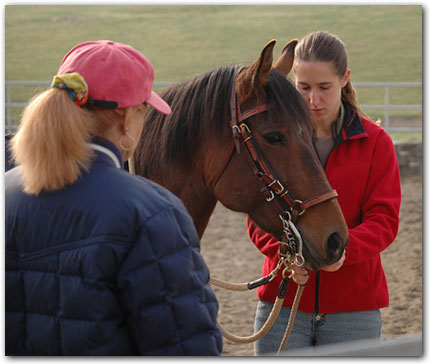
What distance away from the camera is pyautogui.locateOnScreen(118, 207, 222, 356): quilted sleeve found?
1344mm

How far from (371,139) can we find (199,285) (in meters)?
1.37

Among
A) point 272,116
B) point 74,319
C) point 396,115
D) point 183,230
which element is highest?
point 272,116

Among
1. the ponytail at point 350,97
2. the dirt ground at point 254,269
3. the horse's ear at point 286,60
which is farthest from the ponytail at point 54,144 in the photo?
the dirt ground at point 254,269

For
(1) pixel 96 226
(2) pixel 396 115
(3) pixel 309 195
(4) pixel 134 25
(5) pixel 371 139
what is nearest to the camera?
(1) pixel 96 226

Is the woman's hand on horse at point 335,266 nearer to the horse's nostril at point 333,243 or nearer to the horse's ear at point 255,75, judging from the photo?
the horse's nostril at point 333,243

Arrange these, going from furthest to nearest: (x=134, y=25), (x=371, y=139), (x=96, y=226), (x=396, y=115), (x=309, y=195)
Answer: (x=134, y=25)
(x=396, y=115)
(x=371, y=139)
(x=309, y=195)
(x=96, y=226)

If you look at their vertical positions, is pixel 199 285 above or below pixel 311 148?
below

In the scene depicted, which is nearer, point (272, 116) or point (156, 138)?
point (272, 116)

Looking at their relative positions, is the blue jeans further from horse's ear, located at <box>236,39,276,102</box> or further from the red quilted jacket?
horse's ear, located at <box>236,39,276,102</box>

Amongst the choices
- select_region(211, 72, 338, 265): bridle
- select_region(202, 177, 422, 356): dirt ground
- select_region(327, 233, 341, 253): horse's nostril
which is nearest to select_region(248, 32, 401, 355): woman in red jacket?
select_region(327, 233, 341, 253): horse's nostril

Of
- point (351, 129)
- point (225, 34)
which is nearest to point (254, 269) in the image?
point (351, 129)

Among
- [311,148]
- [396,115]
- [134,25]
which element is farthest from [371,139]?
[134,25]

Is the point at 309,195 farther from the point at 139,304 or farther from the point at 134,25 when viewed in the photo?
the point at 134,25

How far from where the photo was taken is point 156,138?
8.20ft
